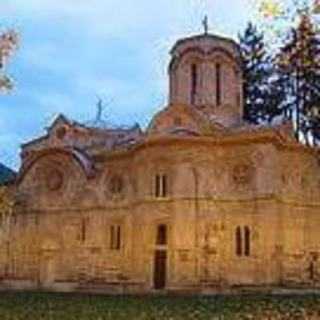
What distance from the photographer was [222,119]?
118 ft

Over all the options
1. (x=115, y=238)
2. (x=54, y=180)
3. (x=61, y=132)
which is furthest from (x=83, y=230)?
(x=61, y=132)

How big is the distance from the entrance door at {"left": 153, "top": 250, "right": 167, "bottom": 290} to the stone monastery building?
0.14 ft

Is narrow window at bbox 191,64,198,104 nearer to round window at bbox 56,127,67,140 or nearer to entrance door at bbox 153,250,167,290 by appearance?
round window at bbox 56,127,67,140

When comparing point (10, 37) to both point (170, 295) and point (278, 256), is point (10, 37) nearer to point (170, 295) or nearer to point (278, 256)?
point (170, 295)

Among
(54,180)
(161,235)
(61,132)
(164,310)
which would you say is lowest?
(164,310)

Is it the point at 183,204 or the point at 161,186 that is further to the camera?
the point at 161,186

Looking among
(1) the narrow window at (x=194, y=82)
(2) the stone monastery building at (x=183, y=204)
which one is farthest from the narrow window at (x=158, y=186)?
(1) the narrow window at (x=194, y=82)

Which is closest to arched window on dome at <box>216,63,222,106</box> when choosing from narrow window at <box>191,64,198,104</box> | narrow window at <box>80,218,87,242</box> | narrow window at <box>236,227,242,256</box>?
narrow window at <box>191,64,198,104</box>

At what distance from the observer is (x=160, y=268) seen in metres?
33.0

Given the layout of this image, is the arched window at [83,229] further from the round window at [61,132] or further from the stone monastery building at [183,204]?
the round window at [61,132]

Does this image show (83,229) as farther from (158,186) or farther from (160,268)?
(158,186)

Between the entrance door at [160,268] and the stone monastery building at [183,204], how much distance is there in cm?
4

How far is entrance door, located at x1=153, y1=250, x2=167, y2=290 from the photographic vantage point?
32.7 meters

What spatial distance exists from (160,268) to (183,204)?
313 centimetres
